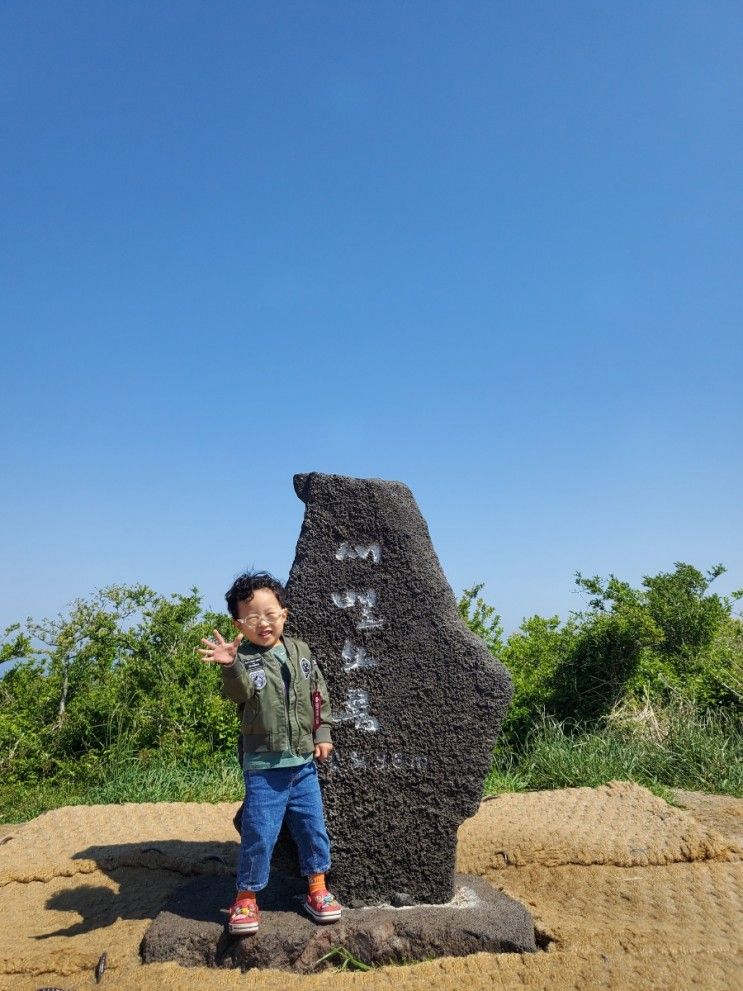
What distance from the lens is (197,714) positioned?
6523mm

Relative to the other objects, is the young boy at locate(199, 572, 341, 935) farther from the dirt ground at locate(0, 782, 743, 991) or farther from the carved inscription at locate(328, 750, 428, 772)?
the dirt ground at locate(0, 782, 743, 991)

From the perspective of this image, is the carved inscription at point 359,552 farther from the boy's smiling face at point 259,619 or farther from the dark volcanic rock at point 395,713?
the boy's smiling face at point 259,619

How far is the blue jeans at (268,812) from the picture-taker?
10.4ft

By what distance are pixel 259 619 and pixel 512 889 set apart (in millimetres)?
1904

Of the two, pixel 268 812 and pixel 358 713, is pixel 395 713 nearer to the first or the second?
pixel 358 713

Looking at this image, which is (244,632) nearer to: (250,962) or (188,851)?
(250,962)

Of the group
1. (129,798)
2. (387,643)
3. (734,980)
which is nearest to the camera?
(734,980)

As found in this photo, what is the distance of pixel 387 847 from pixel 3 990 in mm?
1581

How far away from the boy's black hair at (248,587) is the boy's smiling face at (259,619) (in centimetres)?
2

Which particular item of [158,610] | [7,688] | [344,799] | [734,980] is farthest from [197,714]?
[734,980]

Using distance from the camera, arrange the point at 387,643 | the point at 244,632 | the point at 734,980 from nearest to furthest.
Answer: the point at 734,980
the point at 244,632
the point at 387,643

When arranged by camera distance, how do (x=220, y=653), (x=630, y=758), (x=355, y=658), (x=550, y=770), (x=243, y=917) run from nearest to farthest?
1. (x=220, y=653)
2. (x=243, y=917)
3. (x=355, y=658)
4. (x=550, y=770)
5. (x=630, y=758)

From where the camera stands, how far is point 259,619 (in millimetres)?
3279

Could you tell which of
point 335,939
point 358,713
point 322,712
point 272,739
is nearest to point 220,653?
point 272,739
